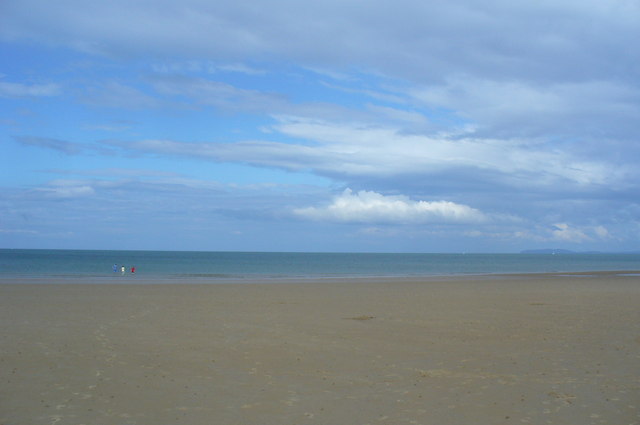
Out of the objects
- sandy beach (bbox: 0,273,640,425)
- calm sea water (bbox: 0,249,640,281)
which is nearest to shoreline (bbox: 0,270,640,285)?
calm sea water (bbox: 0,249,640,281)

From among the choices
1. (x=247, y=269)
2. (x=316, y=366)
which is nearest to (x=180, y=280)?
(x=247, y=269)

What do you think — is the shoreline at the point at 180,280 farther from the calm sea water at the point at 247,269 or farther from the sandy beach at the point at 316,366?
the sandy beach at the point at 316,366

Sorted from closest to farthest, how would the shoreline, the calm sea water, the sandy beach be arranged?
1. the sandy beach
2. the shoreline
3. the calm sea water

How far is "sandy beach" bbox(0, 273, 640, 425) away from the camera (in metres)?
8.83

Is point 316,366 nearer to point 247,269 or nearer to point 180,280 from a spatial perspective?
point 180,280

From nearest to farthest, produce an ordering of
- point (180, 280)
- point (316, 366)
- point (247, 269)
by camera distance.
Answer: point (316, 366) < point (180, 280) < point (247, 269)

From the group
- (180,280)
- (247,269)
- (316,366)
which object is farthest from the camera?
(247,269)

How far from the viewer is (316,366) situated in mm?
12188

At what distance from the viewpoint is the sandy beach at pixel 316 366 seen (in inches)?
348

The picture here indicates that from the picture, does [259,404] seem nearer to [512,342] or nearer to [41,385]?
[41,385]

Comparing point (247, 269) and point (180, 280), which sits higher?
point (180, 280)

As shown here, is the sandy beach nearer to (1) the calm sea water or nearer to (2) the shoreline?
(2) the shoreline

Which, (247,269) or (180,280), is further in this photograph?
(247,269)

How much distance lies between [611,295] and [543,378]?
22.9 meters
